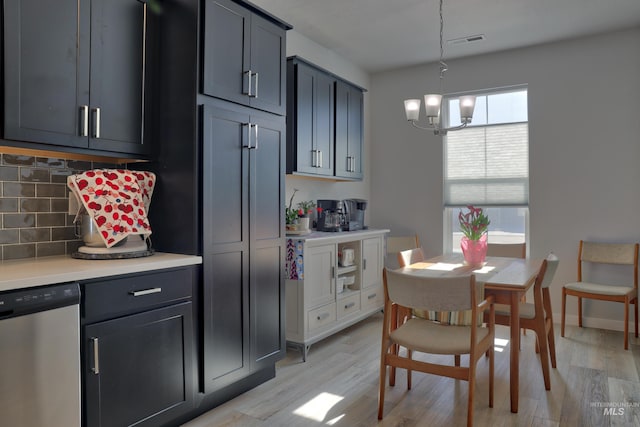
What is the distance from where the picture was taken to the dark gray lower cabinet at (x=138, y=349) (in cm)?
188

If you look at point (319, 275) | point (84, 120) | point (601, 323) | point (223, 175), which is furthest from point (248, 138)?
point (601, 323)

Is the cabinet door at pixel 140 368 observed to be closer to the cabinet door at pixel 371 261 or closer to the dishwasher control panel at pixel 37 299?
the dishwasher control panel at pixel 37 299

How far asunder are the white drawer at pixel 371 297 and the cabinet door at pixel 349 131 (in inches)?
44.9

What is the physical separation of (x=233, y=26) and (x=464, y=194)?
3200 millimetres

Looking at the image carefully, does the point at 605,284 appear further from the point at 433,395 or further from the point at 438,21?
the point at 438,21

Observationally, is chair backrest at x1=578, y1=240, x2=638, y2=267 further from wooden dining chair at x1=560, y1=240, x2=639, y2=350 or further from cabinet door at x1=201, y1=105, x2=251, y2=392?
cabinet door at x1=201, y1=105, x2=251, y2=392

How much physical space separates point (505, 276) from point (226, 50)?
6.91 ft

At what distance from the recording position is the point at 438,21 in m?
3.83

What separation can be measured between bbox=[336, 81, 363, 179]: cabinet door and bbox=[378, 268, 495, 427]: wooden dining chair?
6.82 feet

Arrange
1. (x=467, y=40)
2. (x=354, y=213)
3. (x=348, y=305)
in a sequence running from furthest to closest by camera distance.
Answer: (x=354, y=213) → (x=467, y=40) → (x=348, y=305)

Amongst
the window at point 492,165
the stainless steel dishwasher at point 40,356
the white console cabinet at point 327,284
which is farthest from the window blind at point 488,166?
the stainless steel dishwasher at point 40,356

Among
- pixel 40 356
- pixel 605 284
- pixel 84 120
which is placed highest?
pixel 84 120

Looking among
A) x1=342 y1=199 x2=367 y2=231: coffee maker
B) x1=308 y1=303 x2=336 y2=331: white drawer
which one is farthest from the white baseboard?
x1=308 y1=303 x2=336 y2=331: white drawer

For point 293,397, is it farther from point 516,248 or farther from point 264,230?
point 516,248
